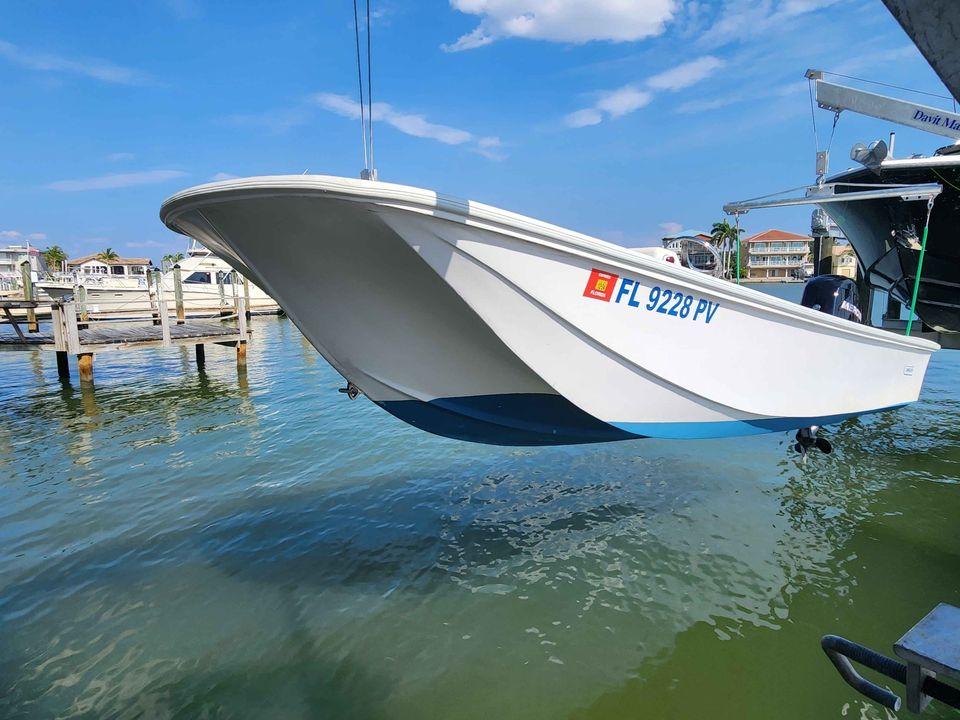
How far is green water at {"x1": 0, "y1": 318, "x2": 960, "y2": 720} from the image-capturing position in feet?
9.94

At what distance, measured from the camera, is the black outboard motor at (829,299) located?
16.0ft

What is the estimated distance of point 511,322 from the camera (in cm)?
318

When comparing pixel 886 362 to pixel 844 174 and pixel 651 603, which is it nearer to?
pixel 651 603

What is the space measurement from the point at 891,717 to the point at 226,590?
424cm

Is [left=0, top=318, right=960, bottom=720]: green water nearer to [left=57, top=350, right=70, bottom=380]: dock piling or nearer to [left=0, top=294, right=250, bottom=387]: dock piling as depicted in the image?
[left=0, top=294, right=250, bottom=387]: dock piling

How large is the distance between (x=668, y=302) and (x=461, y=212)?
1.51 metres

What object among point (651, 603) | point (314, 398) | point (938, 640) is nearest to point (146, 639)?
point (651, 603)

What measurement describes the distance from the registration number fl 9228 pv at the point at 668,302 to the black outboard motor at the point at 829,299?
2.08 m

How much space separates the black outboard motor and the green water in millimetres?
743

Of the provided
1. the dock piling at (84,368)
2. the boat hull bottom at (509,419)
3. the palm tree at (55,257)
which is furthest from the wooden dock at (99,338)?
the palm tree at (55,257)

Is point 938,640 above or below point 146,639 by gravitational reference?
above

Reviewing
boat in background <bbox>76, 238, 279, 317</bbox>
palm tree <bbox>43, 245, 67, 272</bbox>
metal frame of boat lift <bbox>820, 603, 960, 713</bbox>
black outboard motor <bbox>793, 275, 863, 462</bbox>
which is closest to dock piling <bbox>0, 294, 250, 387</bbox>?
boat in background <bbox>76, 238, 279, 317</bbox>

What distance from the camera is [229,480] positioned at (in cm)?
630

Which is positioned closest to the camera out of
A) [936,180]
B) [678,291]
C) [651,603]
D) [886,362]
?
[678,291]
